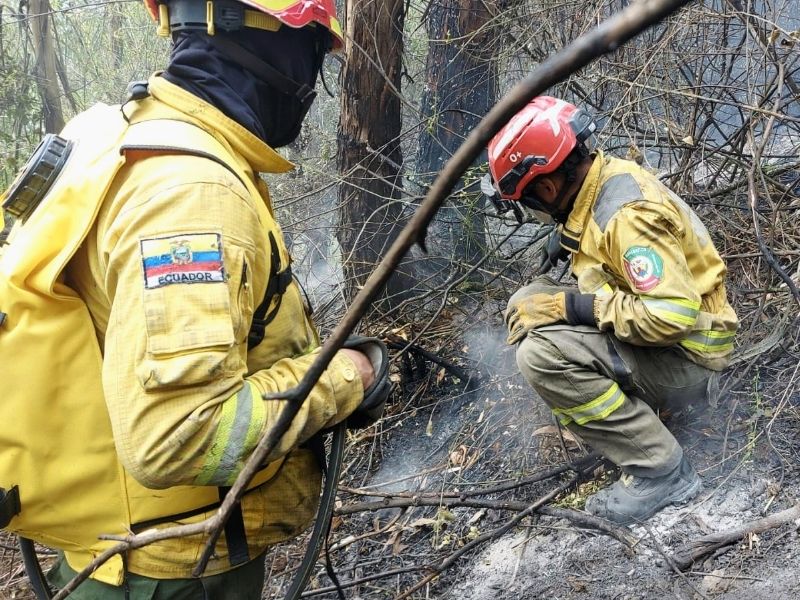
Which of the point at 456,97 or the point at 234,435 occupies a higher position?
the point at 456,97

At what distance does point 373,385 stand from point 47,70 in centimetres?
742

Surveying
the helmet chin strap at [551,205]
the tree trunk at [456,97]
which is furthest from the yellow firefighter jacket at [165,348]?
the tree trunk at [456,97]

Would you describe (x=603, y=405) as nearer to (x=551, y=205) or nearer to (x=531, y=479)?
(x=531, y=479)

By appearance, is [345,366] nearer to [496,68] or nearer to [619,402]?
[619,402]

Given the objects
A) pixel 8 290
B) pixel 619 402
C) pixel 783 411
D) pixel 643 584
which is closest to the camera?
pixel 8 290

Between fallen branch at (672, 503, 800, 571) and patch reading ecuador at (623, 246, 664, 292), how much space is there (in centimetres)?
114

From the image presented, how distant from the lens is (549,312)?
3.48 metres

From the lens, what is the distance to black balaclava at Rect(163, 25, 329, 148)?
2.02 metres

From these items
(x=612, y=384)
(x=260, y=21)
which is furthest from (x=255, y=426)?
(x=612, y=384)

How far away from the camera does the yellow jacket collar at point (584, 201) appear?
341 centimetres

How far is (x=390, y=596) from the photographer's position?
3.39 meters

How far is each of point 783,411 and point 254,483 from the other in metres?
2.91

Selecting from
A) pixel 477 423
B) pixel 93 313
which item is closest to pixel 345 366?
pixel 93 313

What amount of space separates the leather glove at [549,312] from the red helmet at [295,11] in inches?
69.7
